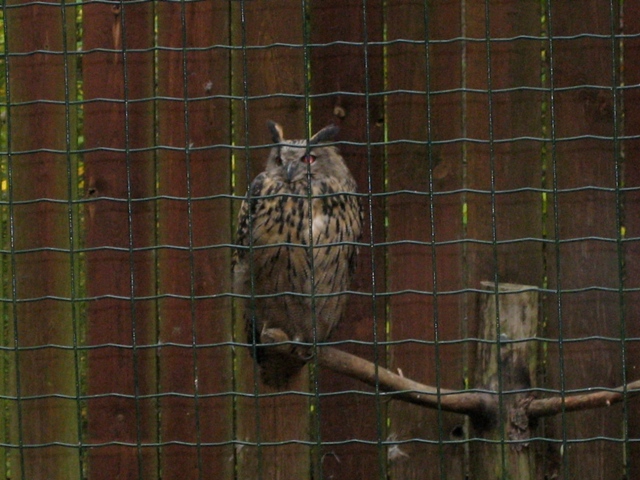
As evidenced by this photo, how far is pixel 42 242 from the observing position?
284cm

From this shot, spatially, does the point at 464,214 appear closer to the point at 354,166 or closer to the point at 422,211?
the point at 422,211

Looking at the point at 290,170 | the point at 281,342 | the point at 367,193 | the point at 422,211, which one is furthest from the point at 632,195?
the point at 281,342

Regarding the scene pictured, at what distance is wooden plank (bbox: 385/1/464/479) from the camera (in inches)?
110

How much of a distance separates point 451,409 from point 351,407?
0.39 m

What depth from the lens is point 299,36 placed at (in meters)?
2.81

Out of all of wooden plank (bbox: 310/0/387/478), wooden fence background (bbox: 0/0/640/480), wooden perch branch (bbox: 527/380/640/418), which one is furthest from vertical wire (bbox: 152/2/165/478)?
wooden perch branch (bbox: 527/380/640/418)

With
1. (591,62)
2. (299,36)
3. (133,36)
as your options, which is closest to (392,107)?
(299,36)

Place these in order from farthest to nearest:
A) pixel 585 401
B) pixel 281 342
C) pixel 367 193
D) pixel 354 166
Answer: pixel 354 166
pixel 367 193
pixel 281 342
pixel 585 401

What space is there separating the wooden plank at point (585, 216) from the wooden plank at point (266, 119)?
0.76 metres

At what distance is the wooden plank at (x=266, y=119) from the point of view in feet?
9.23

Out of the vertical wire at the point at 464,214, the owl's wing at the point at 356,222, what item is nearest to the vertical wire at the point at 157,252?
the owl's wing at the point at 356,222

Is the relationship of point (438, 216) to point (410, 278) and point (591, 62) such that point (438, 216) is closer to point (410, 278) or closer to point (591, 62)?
point (410, 278)

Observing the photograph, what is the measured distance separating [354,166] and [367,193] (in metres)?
0.18

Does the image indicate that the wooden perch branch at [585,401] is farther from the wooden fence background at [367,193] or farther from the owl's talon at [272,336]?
the owl's talon at [272,336]
